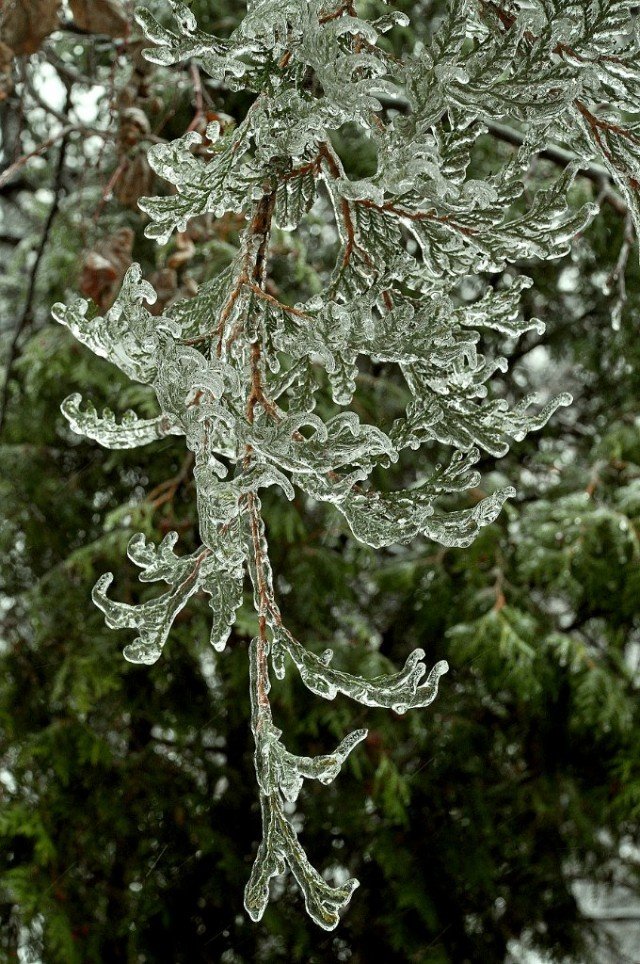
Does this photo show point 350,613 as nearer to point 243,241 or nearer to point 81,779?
point 81,779

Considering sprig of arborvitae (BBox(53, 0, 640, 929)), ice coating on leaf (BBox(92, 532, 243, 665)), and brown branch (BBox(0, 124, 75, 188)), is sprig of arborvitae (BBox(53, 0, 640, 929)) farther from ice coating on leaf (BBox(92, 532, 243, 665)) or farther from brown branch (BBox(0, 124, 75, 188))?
brown branch (BBox(0, 124, 75, 188))

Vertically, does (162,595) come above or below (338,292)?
below

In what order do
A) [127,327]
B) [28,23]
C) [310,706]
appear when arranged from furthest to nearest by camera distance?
[310,706] → [28,23] → [127,327]

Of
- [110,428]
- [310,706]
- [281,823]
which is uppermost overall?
[110,428]

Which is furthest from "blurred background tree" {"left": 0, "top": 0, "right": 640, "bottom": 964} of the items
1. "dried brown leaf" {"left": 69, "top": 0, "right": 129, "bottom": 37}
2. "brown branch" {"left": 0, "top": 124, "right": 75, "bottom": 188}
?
"dried brown leaf" {"left": 69, "top": 0, "right": 129, "bottom": 37}

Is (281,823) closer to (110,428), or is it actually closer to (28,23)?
(110,428)

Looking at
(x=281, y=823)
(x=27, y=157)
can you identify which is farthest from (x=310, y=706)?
(x=281, y=823)
